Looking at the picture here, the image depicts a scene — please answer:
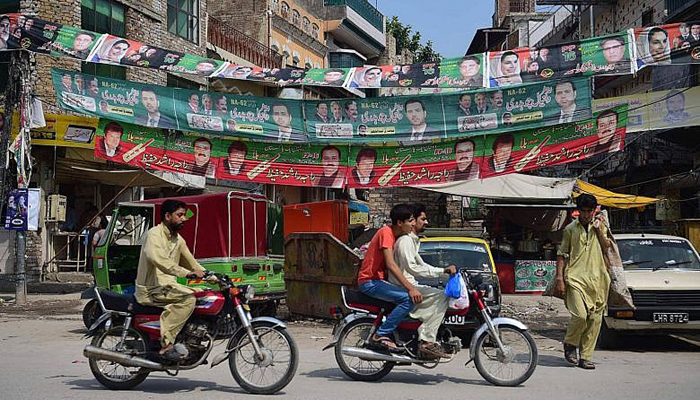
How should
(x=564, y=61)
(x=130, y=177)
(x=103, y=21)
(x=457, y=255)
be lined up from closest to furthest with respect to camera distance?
(x=457, y=255) < (x=564, y=61) < (x=130, y=177) < (x=103, y=21)

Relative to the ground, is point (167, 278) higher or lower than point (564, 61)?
lower

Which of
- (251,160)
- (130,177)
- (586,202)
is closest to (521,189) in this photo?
(251,160)

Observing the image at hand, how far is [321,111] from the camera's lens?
633 inches

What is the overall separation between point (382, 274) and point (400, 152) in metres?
8.96

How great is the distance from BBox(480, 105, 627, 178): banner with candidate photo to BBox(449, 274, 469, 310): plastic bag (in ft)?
27.0

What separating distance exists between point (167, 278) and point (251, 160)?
9.57 m

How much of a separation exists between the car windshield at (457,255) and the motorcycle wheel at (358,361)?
4.30 meters

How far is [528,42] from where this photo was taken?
142 ft

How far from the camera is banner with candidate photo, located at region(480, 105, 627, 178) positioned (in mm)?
14922

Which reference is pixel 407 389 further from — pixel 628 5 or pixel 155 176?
pixel 628 5

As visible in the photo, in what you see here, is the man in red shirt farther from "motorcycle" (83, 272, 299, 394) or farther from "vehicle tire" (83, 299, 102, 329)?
"vehicle tire" (83, 299, 102, 329)


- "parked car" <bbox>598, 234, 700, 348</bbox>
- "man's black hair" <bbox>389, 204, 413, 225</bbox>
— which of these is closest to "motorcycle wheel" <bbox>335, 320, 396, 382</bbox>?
"man's black hair" <bbox>389, 204, 413, 225</bbox>

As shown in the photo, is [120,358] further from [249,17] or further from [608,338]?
[249,17]

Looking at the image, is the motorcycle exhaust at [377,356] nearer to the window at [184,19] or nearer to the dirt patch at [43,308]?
the dirt patch at [43,308]
